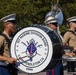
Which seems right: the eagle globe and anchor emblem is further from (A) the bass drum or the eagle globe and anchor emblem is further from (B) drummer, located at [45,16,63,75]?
(B) drummer, located at [45,16,63,75]

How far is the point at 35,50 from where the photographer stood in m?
5.20

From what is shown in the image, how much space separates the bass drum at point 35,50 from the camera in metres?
5.17

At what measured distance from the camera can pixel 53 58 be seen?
17.0 feet

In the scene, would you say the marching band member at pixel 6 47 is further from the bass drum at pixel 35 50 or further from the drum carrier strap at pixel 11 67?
the bass drum at pixel 35 50

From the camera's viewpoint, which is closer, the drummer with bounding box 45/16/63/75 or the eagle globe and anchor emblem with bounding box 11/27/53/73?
the eagle globe and anchor emblem with bounding box 11/27/53/73

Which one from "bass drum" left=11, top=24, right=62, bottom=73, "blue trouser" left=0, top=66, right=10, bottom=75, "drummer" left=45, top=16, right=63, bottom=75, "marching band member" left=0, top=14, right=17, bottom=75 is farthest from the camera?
"drummer" left=45, top=16, right=63, bottom=75

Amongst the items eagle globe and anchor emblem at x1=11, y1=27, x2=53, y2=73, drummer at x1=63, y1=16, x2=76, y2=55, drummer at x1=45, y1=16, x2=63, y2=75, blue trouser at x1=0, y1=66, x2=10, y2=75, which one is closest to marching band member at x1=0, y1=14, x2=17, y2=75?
blue trouser at x1=0, y1=66, x2=10, y2=75

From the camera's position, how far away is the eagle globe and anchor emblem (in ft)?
17.0

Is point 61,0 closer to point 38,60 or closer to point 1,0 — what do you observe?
point 1,0

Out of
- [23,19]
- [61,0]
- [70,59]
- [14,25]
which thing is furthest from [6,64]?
[61,0]

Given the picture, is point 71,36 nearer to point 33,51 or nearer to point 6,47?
point 6,47

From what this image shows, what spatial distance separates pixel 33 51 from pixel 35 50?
3cm

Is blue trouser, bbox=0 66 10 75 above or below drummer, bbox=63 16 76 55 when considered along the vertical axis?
below

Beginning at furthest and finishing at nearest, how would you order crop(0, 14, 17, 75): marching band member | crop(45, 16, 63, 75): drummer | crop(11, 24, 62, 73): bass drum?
crop(45, 16, 63, 75): drummer, crop(0, 14, 17, 75): marching band member, crop(11, 24, 62, 73): bass drum
